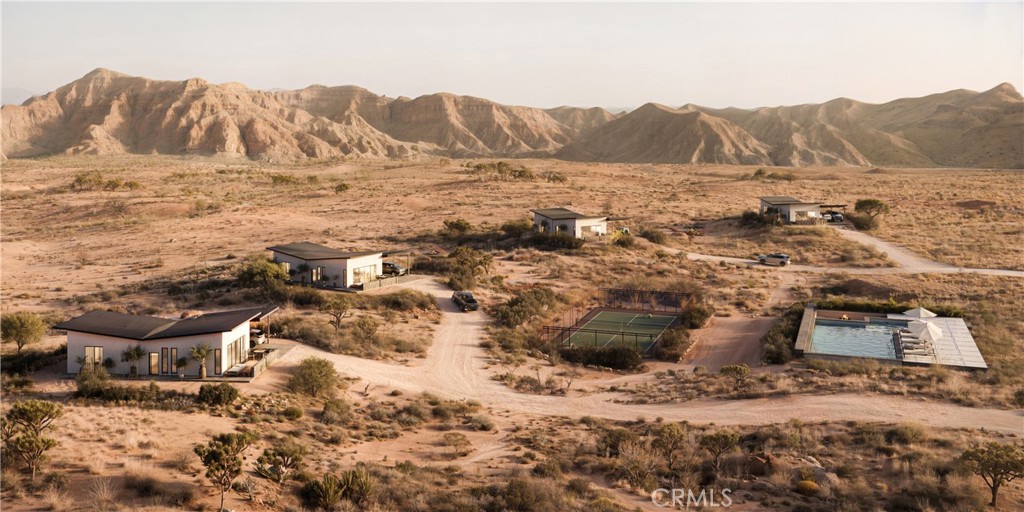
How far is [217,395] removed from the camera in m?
24.1

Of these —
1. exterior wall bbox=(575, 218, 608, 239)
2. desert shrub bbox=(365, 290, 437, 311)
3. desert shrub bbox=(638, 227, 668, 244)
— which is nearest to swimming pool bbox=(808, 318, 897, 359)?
desert shrub bbox=(365, 290, 437, 311)

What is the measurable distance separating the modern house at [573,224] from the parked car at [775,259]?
1305cm

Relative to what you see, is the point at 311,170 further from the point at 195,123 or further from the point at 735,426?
the point at 735,426

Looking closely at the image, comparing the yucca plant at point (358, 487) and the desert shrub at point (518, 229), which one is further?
the desert shrub at point (518, 229)

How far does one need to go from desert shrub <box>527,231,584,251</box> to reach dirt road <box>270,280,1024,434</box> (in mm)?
23367

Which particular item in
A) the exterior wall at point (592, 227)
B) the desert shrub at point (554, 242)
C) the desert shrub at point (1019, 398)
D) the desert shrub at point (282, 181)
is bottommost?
the desert shrub at point (1019, 398)

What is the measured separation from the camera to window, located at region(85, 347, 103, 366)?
26.5 meters

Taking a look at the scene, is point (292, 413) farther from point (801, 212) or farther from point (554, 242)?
point (801, 212)

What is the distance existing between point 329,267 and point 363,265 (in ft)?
6.65

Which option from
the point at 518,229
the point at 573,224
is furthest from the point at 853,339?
the point at 518,229

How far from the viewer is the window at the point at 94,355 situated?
1042 inches

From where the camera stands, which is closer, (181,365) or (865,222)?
(181,365)

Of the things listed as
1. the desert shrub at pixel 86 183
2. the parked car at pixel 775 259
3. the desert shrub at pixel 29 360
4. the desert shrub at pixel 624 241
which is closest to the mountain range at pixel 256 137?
the desert shrub at pixel 86 183

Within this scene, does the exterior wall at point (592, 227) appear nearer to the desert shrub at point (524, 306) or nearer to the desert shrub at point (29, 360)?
the desert shrub at point (524, 306)
